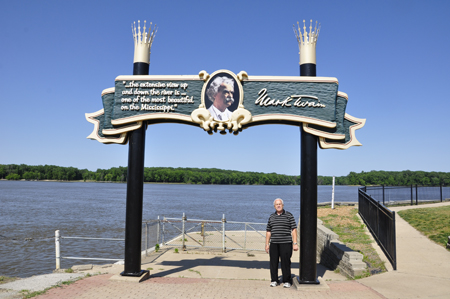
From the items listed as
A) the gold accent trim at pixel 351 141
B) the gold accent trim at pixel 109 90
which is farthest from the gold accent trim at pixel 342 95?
the gold accent trim at pixel 109 90

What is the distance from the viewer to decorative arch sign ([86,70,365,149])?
7688 mm

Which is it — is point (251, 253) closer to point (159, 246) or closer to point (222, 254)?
point (222, 254)

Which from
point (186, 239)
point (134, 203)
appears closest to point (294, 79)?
point (134, 203)

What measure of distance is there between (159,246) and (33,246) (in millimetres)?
8263

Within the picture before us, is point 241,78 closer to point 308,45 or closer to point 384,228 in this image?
point 308,45

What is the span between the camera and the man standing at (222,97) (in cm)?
791

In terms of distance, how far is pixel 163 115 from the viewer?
8047 mm

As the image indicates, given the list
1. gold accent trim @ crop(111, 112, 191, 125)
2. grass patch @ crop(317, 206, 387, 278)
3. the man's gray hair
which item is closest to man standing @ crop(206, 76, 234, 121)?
the man's gray hair

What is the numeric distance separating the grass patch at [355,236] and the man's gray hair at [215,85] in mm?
5330

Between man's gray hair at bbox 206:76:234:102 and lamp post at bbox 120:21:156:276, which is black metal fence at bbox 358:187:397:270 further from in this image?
lamp post at bbox 120:21:156:276

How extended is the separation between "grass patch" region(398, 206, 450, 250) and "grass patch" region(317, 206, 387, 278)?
1.93 meters

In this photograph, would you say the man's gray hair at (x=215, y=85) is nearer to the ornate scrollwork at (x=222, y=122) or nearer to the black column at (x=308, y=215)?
the ornate scrollwork at (x=222, y=122)

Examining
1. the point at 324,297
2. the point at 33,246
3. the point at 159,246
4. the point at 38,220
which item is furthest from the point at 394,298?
the point at 38,220

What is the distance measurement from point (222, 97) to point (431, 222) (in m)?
10.5
